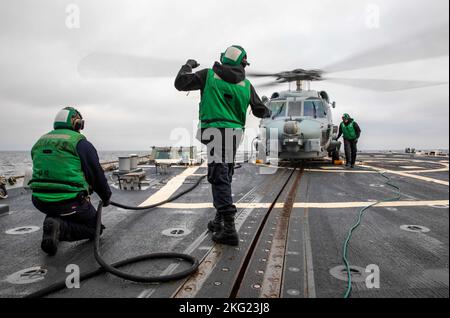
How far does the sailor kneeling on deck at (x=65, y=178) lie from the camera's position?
2.64m

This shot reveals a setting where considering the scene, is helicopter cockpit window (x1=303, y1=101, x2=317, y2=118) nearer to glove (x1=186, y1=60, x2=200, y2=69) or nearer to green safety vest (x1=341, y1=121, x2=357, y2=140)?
green safety vest (x1=341, y1=121, x2=357, y2=140)

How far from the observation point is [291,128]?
9.34 meters

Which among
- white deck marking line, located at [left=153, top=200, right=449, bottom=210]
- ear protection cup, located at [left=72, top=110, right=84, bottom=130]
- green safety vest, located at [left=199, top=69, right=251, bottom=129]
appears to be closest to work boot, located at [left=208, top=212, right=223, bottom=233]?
green safety vest, located at [left=199, top=69, right=251, bottom=129]

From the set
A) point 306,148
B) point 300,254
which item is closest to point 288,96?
point 306,148

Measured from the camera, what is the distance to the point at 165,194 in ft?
17.0

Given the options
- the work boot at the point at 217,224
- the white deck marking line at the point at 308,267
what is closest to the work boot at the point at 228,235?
the work boot at the point at 217,224

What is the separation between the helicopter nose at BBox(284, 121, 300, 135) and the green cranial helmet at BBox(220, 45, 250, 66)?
680 centimetres

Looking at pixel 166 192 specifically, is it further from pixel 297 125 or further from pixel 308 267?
pixel 297 125

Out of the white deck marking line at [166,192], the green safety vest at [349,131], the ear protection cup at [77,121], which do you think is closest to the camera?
the ear protection cup at [77,121]

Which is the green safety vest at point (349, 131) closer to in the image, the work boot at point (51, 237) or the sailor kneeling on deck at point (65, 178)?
the sailor kneeling on deck at point (65, 178)

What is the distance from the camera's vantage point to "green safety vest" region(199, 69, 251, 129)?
9.02 feet

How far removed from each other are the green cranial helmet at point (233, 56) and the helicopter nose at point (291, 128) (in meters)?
6.80

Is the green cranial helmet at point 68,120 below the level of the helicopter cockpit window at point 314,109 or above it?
below
